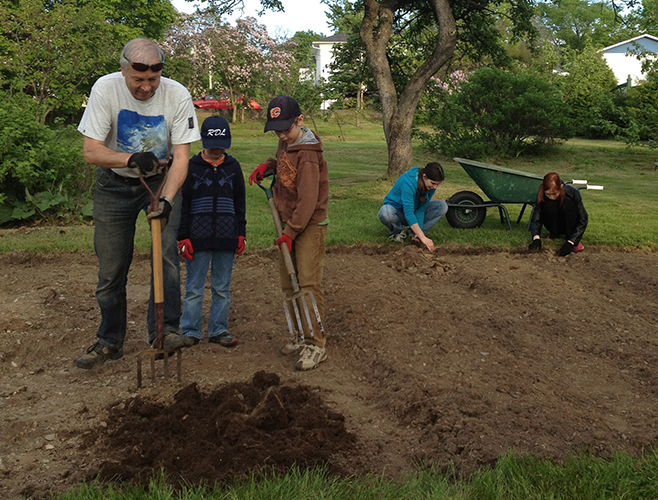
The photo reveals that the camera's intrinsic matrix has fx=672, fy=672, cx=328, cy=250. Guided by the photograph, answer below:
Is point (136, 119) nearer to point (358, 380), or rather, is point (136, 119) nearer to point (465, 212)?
point (358, 380)

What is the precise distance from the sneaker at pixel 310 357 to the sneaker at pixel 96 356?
1282mm

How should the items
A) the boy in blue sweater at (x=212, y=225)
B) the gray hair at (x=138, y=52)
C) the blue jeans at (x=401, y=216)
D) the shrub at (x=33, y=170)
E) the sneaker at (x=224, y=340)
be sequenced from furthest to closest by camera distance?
1. the shrub at (x=33, y=170)
2. the blue jeans at (x=401, y=216)
3. the sneaker at (x=224, y=340)
4. the boy in blue sweater at (x=212, y=225)
5. the gray hair at (x=138, y=52)

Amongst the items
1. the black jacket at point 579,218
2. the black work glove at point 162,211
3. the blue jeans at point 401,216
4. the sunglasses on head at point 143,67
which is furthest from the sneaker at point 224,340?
the black jacket at point 579,218

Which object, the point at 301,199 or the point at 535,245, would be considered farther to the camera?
the point at 535,245

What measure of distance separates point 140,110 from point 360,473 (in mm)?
2582

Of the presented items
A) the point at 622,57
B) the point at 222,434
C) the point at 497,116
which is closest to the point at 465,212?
the point at 222,434

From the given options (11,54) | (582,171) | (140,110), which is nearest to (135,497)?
(140,110)

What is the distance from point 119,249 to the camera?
177 inches

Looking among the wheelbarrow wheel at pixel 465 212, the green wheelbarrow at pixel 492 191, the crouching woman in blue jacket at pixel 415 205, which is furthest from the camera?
the wheelbarrow wheel at pixel 465 212

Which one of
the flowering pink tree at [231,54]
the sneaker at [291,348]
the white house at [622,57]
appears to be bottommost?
the sneaker at [291,348]

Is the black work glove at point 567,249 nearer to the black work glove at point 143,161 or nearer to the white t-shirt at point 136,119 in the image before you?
the white t-shirt at point 136,119

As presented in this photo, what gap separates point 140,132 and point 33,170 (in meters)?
4.98

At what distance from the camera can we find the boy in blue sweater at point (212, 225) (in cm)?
487

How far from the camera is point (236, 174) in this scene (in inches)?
198
